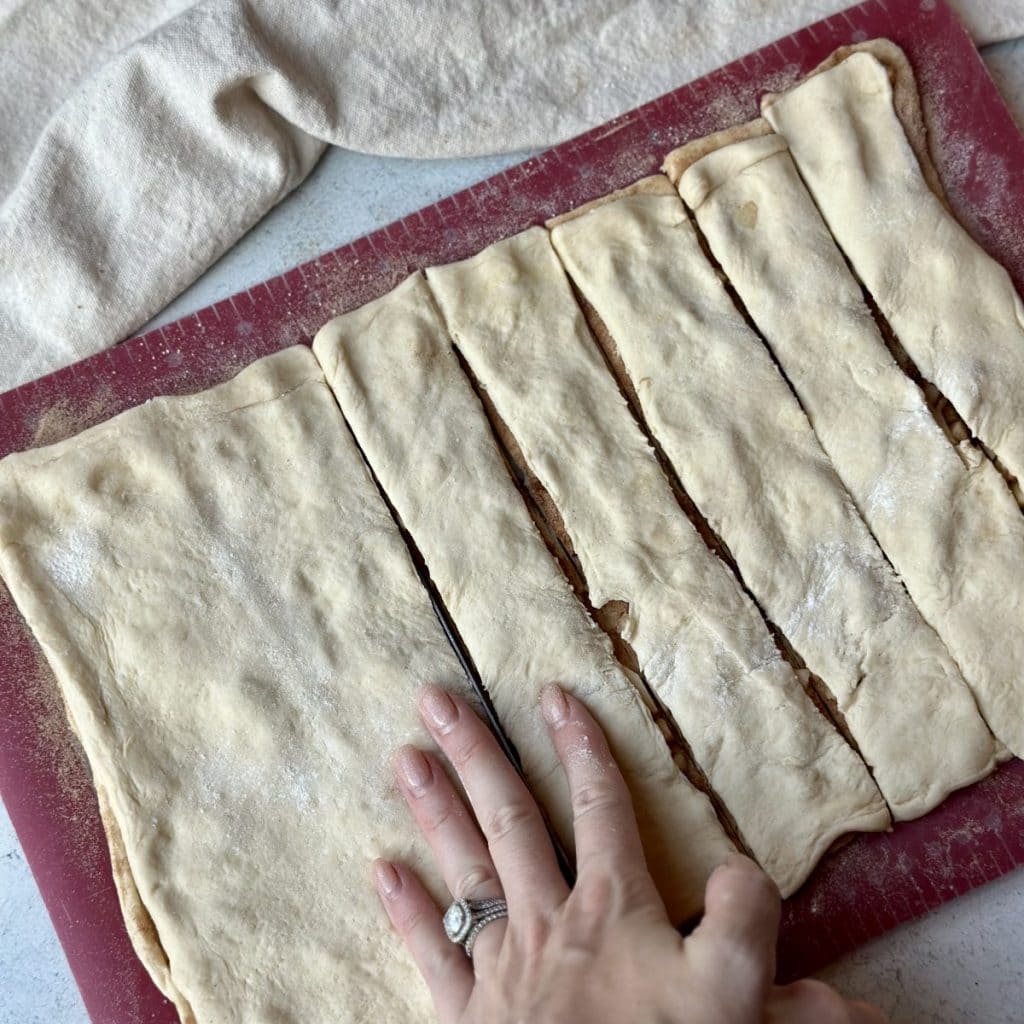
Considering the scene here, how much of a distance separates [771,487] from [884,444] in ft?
0.67

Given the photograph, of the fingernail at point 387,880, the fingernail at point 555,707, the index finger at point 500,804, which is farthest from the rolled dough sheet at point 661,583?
the fingernail at point 387,880

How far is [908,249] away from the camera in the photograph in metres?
1.83

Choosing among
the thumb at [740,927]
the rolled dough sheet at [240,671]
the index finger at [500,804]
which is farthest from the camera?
the rolled dough sheet at [240,671]

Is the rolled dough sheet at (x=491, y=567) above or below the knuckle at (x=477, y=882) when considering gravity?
above

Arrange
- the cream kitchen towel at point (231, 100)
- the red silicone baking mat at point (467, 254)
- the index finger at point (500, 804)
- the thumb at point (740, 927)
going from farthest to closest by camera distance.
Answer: the cream kitchen towel at point (231, 100) < the red silicone baking mat at point (467, 254) < the index finger at point (500, 804) < the thumb at point (740, 927)

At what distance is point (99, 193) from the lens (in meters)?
2.06

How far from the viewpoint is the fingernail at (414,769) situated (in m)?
1.59

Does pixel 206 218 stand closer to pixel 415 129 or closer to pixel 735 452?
pixel 415 129

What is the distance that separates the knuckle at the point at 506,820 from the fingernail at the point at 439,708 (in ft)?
0.50

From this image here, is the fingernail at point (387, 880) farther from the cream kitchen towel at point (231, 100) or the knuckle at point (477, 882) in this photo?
the cream kitchen towel at point (231, 100)

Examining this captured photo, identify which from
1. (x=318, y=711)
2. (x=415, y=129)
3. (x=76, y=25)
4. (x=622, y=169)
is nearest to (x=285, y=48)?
(x=415, y=129)

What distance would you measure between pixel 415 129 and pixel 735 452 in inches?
37.7

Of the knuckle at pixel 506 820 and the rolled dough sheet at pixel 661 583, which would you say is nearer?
the knuckle at pixel 506 820

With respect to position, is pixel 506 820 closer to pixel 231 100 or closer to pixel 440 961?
pixel 440 961
